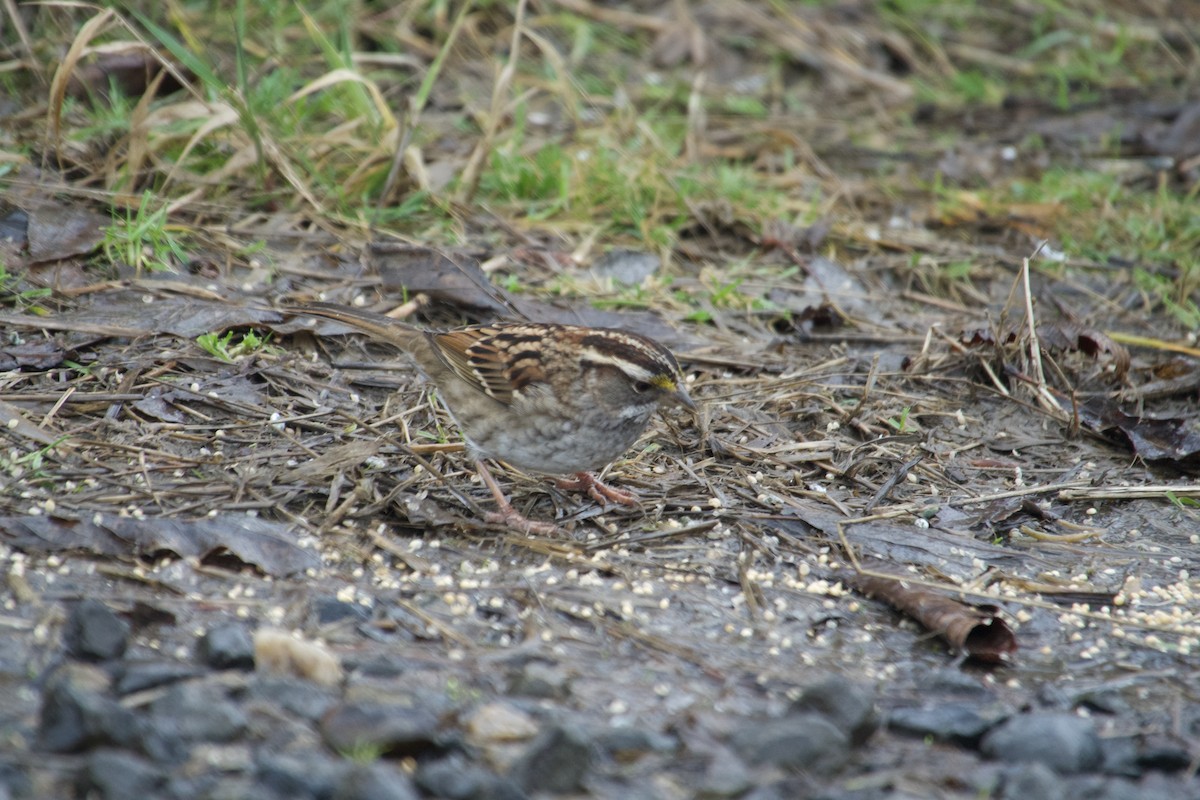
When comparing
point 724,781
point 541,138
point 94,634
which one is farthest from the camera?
point 541,138

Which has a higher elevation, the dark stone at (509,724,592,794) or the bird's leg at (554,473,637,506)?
the dark stone at (509,724,592,794)

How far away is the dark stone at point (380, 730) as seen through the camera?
10.7 feet

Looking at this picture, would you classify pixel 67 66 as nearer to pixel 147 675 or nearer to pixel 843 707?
pixel 147 675

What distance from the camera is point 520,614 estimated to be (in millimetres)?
4262

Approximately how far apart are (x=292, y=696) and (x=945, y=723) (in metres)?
1.92

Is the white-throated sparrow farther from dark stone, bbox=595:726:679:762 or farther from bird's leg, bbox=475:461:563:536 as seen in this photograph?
dark stone, bbox=595:726:679:762

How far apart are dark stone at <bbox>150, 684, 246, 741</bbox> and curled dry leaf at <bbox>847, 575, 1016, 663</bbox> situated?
235 centimetres

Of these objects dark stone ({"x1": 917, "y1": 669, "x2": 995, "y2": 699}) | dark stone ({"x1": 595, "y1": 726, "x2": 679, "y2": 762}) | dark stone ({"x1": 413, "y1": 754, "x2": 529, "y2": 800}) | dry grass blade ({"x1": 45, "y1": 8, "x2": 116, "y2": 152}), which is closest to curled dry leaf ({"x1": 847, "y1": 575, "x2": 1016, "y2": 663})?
dark stone ({"x1": 917, "y1": 669, "x2": 995, "y2": 699})

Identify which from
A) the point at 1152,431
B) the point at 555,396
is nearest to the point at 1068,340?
the point at 1152,431

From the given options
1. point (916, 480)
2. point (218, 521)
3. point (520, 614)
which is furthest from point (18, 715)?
point (916, 480)

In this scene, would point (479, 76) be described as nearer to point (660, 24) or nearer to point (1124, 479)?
point (660, 24)

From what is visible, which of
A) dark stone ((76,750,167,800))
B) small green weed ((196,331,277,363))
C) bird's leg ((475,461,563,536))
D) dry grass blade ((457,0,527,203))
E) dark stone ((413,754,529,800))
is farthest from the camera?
dry grass blade ((457,0,527,203))

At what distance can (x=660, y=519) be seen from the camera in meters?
5.14

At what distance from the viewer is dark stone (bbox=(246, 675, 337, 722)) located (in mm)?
3457
